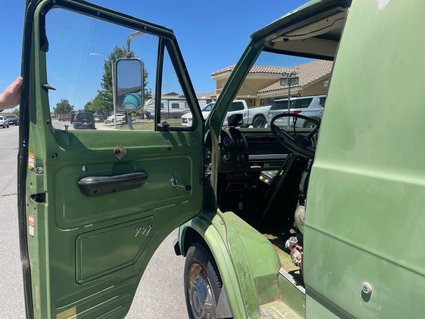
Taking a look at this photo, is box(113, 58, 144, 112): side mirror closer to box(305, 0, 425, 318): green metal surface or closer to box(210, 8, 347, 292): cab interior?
box(210, 8, 347, 292): cab interior

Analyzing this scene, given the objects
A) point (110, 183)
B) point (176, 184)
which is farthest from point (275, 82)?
point (110, 183)

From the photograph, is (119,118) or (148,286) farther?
(148,286)

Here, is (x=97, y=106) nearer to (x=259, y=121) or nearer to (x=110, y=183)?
(x=110, y=183)

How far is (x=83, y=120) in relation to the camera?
1872mm

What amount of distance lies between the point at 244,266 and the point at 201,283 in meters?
0.65

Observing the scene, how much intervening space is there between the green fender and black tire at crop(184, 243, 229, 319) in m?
0.23

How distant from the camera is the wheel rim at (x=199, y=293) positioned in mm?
2299

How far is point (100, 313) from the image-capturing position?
1961 mm


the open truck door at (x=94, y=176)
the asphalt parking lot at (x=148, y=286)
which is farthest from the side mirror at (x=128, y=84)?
the asphalt parking lot at (x=148, y=286)

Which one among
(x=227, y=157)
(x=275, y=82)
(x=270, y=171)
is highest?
(x=275, y=82)

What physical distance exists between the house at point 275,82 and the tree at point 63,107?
3.21ft

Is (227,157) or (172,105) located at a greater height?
(172,105)

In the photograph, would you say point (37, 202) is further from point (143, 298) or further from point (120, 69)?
point (143, 298)

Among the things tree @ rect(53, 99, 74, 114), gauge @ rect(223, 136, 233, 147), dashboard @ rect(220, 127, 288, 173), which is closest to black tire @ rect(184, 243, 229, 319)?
dashboard @ rect(220, 127, 288, 173)
